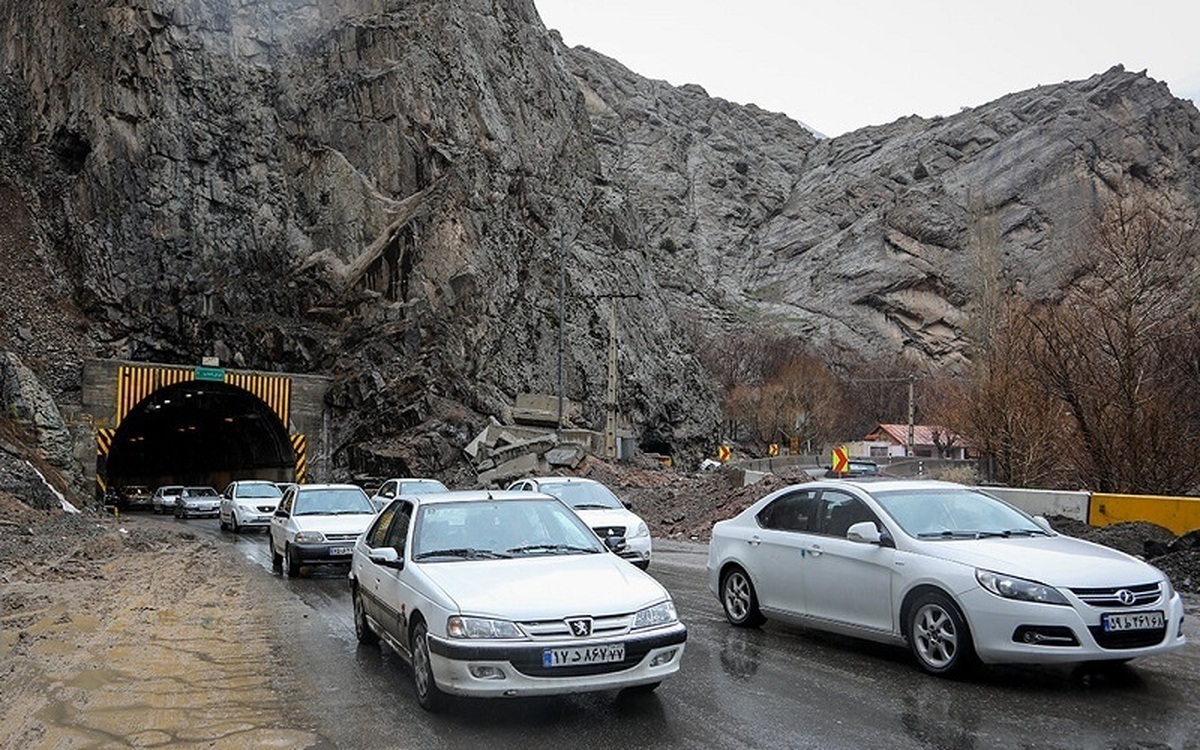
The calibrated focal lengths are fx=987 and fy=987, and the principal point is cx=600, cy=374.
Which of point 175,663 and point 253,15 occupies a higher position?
point 253,15

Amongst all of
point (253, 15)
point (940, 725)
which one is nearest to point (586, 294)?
point (253, 15)

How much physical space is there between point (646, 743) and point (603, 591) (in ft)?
3.65

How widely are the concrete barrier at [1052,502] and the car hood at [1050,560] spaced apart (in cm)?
948

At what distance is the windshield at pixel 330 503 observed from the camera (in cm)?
1677

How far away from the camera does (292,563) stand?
51.0 feet

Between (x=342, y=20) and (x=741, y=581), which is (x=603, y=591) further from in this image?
(x=342, y=20)

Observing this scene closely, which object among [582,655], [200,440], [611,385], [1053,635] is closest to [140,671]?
[582,655]

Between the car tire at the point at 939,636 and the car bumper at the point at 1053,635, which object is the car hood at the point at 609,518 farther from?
the car bumper at the point at 1053,635

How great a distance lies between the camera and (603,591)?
673 cm

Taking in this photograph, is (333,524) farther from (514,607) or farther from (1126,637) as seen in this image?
(1126,637)

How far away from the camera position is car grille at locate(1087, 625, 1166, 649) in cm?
693

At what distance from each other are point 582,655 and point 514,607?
543 mm

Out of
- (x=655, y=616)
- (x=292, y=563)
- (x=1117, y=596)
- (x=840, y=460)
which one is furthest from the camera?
(x=840, y=460)

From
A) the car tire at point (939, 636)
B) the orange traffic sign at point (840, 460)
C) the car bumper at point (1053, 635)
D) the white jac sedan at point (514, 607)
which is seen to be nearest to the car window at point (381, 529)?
the white jac sedan at point (514, 607)
